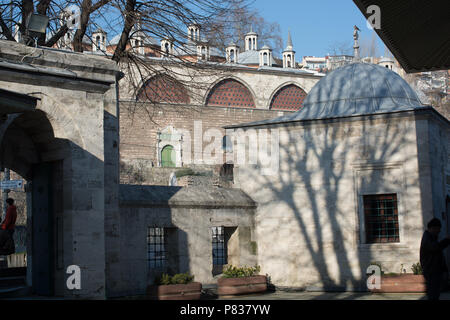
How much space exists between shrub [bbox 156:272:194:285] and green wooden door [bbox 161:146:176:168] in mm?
Answer: 33813

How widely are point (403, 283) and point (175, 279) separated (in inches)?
208

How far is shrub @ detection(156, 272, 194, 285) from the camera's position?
13.5m

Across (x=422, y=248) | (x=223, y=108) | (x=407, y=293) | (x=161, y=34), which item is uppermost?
(x=223, y=108)

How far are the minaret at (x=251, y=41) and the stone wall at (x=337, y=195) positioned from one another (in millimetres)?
52131

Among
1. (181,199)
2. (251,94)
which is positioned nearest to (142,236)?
(181,199)

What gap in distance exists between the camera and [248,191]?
17328mm

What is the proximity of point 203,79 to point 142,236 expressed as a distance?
3527 cm

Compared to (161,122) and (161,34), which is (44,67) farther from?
(161,122)

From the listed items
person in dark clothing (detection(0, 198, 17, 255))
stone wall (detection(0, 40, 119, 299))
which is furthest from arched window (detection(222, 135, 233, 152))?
person in dark clothing (detection(0, 198, 17, 255))

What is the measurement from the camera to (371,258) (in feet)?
51.9

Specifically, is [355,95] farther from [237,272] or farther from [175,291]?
[175,291]

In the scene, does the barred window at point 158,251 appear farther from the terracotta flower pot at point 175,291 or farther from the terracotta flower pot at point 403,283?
the terracotta flower pot at point 403,283

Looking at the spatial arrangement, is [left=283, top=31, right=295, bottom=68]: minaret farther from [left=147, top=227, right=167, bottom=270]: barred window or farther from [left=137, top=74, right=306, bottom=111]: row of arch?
[left=147, top=227, right=167, bottom=270]: barred window

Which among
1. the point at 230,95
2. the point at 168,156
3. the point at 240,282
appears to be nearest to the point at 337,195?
the point at 240,282
